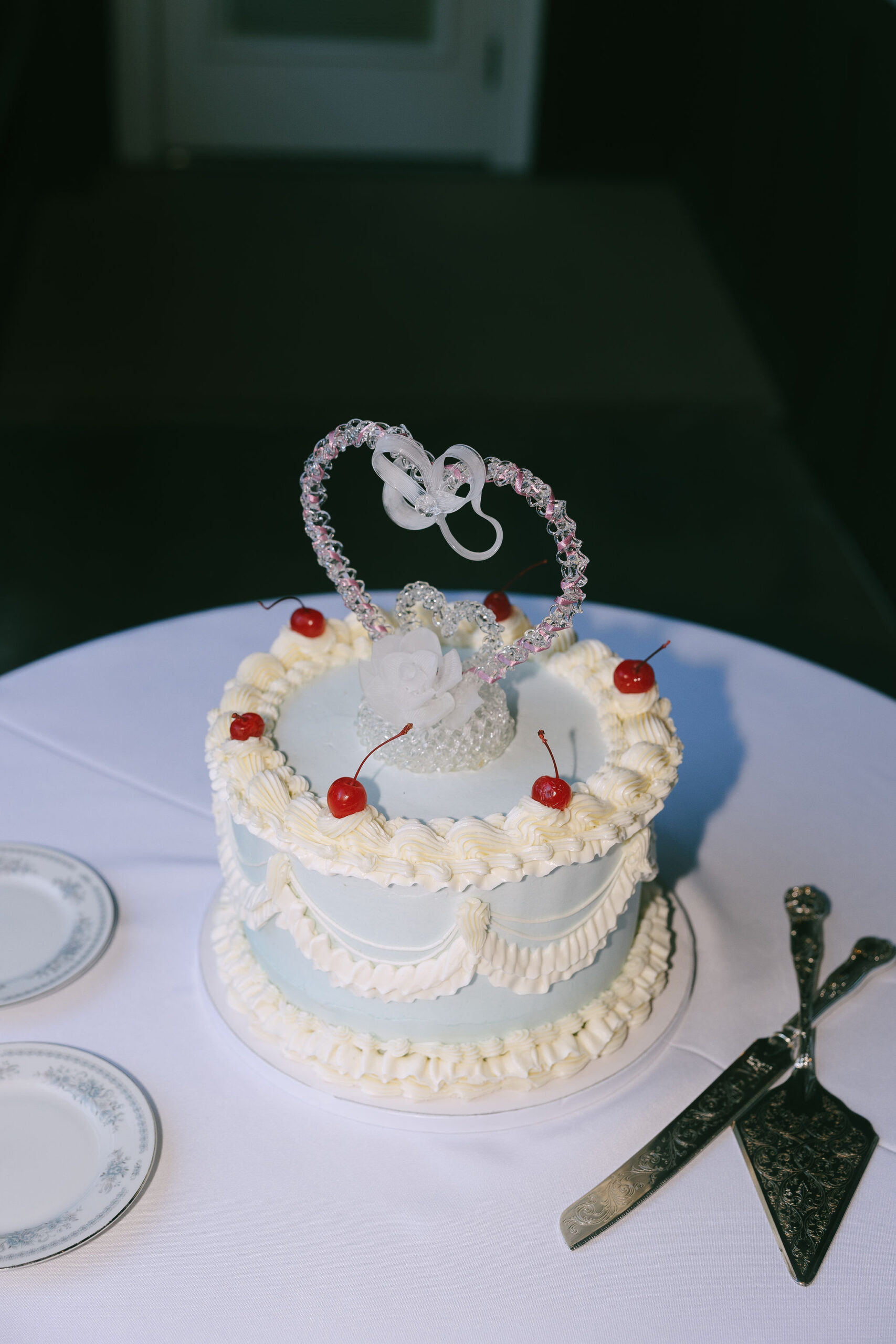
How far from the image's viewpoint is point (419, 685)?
130 cm

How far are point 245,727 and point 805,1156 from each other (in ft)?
2.34

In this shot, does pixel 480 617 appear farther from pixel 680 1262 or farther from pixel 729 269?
pixel 729 269

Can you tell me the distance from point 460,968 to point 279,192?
6.32 m

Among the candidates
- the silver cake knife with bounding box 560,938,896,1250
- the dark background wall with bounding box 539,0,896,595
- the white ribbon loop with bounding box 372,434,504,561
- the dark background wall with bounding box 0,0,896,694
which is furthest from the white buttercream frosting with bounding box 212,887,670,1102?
the dark background wall with bounding box 539,0,896,595

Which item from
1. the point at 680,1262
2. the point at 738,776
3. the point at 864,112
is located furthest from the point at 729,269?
the point at 680,1262

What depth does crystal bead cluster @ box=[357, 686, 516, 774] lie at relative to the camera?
1.34m

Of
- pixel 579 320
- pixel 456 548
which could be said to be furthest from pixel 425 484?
pixel 579 320

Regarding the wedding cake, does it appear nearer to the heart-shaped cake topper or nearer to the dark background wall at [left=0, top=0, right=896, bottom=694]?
the heart-shaped cake topper

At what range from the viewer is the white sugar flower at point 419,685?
4.27 feet

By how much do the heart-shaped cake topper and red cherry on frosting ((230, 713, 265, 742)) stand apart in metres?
0.16

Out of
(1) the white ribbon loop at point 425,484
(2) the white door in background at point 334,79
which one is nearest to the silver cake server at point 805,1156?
(1) the white ribbon loop at point 425,484

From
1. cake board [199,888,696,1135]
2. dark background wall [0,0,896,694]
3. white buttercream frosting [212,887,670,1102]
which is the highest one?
white buttercream frosting [212,887,670,1102]

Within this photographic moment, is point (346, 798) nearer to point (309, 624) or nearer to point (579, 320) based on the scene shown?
point (309, 624)

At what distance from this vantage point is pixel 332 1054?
4.43 feet
